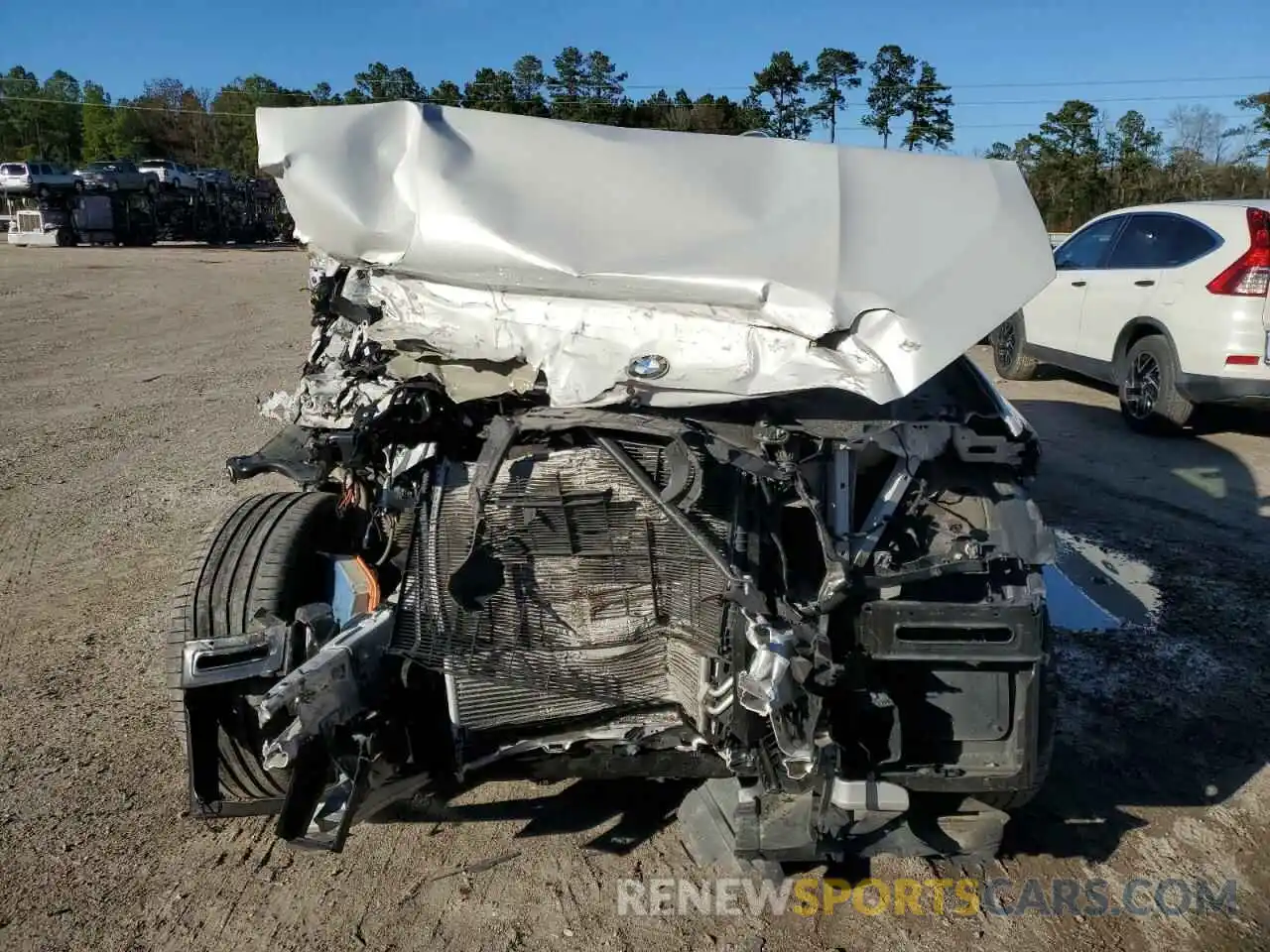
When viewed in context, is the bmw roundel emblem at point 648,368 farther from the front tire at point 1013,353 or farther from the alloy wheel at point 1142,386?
the front tire at point 1013,353

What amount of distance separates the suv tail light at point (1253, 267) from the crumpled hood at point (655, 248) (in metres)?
4.52

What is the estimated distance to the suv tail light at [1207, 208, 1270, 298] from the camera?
20.6 feet

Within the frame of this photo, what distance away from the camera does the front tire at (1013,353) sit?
9.11m

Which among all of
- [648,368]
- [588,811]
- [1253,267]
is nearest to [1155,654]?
[588,811]

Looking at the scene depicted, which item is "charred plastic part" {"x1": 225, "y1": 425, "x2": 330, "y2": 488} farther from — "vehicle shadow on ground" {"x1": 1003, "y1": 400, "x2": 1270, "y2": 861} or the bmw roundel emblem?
"vehicle shadow on ground" {"x1": 1003, "y1": 400, "x2": 1270, "y2": 861}

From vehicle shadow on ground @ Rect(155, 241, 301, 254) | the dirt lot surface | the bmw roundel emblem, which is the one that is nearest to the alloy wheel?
the dirt lot surface

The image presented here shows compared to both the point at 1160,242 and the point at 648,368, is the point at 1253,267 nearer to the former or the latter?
the point at 1160,242

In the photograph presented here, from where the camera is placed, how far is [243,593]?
2.70 meters

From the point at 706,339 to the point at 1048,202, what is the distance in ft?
93.3

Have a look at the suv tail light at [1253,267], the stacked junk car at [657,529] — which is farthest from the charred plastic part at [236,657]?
the suv tail light at [1253,267]

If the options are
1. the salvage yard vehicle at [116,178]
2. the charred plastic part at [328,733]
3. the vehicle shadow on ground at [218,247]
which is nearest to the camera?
the charred plastic part at [328,733]

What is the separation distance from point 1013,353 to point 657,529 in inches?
314

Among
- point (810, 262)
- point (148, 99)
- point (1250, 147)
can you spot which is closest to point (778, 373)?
point (810, 262)

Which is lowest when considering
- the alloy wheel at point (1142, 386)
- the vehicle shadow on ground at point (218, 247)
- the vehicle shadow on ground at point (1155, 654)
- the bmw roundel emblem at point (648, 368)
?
the vehicle shadow on ground at point (1155, 654)
